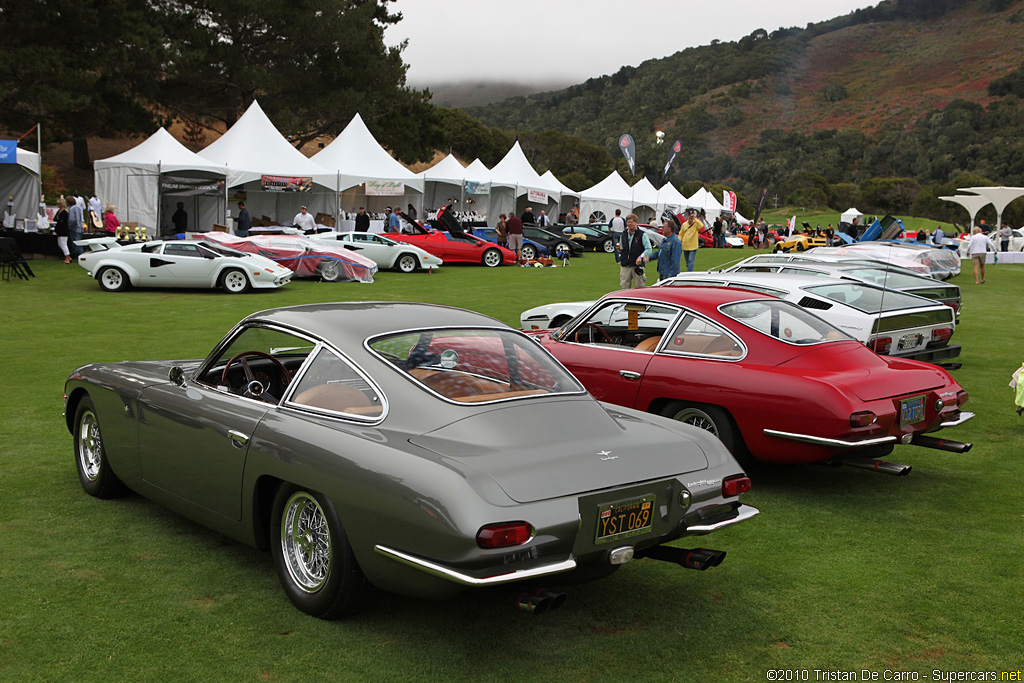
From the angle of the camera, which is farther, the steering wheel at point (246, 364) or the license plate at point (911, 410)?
the license plate at point (911, 410)

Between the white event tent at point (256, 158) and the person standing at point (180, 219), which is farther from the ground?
the white event tent at point (256, 158)

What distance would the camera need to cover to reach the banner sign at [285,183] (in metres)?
29.5

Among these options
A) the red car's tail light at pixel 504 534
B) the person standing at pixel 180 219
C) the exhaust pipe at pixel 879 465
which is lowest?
the exhaust pipe at pixel 879 465

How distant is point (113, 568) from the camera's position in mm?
4445

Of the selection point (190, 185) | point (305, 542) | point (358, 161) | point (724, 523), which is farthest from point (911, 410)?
point (358, 161)

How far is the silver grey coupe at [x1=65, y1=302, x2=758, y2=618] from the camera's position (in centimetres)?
343

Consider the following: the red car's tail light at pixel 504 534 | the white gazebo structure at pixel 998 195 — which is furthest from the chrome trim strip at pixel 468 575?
the white gazebo structure at pixel 998 195

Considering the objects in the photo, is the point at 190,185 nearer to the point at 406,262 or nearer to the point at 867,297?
the point at 406,262

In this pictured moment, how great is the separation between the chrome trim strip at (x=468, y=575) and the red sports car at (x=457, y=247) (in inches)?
963

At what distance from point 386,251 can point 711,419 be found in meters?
19.6

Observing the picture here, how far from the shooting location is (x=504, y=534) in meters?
3.32

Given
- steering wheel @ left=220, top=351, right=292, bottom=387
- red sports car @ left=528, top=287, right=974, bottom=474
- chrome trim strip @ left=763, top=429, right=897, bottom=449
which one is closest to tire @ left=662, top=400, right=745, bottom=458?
red sports car @ left=528, top=287, right=974, bottom=474

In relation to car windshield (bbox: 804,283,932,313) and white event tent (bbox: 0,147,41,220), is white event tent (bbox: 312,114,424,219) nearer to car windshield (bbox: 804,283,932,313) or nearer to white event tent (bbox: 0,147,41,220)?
white event tent (bbox: 0,147,41,220)

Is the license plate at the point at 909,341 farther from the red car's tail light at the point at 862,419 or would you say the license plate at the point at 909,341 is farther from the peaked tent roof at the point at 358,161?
the peaked tent roof at the point at 358,161
